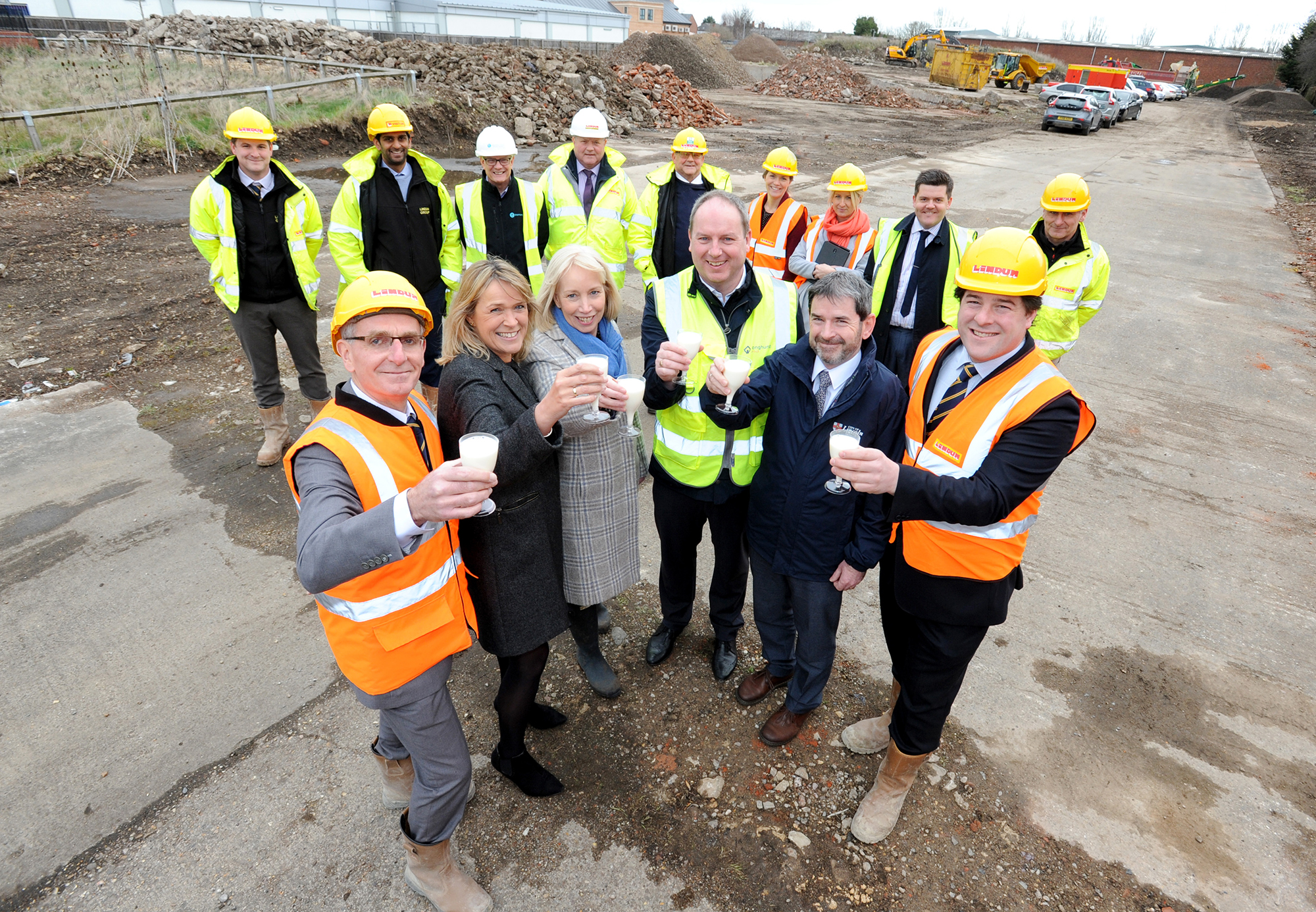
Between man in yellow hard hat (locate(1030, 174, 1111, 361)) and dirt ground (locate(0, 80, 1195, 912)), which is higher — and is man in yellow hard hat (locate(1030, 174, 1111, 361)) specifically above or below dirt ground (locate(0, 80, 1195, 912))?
above

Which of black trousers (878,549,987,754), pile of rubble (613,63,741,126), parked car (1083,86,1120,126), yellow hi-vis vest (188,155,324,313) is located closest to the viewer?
black trousers (878,549,987,754)

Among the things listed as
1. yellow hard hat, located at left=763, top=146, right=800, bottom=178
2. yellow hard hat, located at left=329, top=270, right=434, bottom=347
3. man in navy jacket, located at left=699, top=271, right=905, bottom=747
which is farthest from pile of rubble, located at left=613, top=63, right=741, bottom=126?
yellow hard hat, located at left=329, top=270, right=434, bottom=347

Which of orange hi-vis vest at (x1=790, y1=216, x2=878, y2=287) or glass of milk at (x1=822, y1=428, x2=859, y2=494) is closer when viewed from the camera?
glass of milk at (x1=822, y1=428, x2=859, y2=494)

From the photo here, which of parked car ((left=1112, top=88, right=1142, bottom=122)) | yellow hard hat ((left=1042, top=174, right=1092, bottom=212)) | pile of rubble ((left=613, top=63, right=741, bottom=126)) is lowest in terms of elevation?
yellow hard hat ((left=1042, top=174, right=1092, bottom=212))

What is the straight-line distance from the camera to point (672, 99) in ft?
76.0

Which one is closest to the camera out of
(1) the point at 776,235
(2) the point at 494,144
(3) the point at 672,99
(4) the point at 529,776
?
(4) the point at 529,776

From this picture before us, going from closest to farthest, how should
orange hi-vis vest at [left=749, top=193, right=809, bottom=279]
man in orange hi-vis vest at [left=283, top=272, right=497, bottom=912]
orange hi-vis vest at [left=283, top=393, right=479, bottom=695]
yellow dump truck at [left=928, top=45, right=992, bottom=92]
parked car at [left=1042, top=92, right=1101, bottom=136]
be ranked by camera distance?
1. man in orange hi-vis vest at [left=283, top=272, right=497, bottom=912]
2. orange hi-vis vest at [left=283, top=393, right=479, bottom=695]
3. orange hi-vis vest at [left=749, top=193, right=809, bottom=279]
4. parked car at [left=1042, top=92, right=1101, bottom=136]
5. yellow dump truck at [left=928, top=45, right=992, bottom=92]

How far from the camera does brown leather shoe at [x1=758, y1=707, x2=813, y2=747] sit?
292 centimetres

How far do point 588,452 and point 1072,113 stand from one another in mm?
32596

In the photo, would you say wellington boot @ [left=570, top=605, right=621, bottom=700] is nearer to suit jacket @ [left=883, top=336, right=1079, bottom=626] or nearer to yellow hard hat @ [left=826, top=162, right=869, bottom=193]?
suit jacket @ [left=883, top=336, right=1079, bottom=626]

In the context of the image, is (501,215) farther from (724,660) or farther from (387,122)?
(724,660)

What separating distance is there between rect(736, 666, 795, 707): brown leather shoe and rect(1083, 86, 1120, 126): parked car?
112ft

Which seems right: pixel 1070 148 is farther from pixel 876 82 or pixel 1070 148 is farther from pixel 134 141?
pixel 134 141

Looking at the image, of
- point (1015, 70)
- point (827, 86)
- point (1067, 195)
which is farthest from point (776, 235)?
point (1015, 70)
